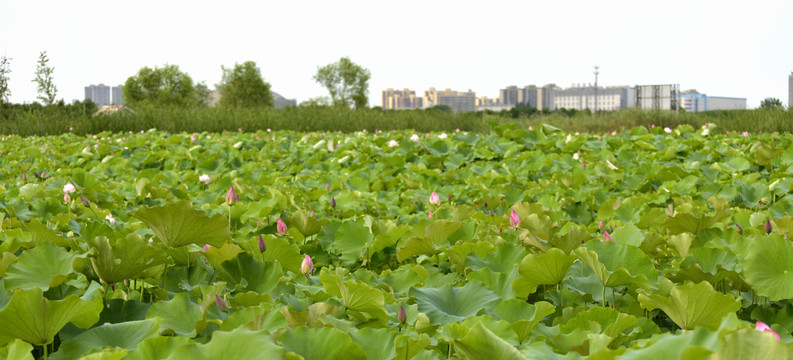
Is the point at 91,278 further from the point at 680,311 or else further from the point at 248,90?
the point at 248,90

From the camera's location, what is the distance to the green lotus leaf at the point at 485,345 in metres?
0.89

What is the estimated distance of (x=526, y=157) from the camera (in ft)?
19.0

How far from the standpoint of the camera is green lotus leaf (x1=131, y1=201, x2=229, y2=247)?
1.41 metres

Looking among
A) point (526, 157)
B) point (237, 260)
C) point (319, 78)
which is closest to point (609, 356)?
point (237, 260)

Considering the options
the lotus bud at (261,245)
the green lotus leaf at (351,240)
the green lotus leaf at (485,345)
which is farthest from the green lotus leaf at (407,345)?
the green lotus leaf at (351,240)

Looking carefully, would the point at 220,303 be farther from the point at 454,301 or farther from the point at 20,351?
the point at 454,301

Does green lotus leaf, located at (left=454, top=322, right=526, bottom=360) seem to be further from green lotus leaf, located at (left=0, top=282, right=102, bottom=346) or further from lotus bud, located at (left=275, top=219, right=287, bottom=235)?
lotus bud, located at (left=275, top=219, right=287, bottom=235)

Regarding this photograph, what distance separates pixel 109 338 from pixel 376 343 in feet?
1.83

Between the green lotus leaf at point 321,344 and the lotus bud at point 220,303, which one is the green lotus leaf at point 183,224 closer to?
the lotus bud at point 220,303

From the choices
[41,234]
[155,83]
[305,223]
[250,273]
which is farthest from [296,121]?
[155,83]

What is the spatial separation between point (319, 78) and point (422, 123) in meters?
50.5

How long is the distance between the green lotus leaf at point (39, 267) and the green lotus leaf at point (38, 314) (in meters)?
0.24

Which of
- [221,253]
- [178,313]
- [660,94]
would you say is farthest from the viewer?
[660,94]

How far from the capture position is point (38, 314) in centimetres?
108
